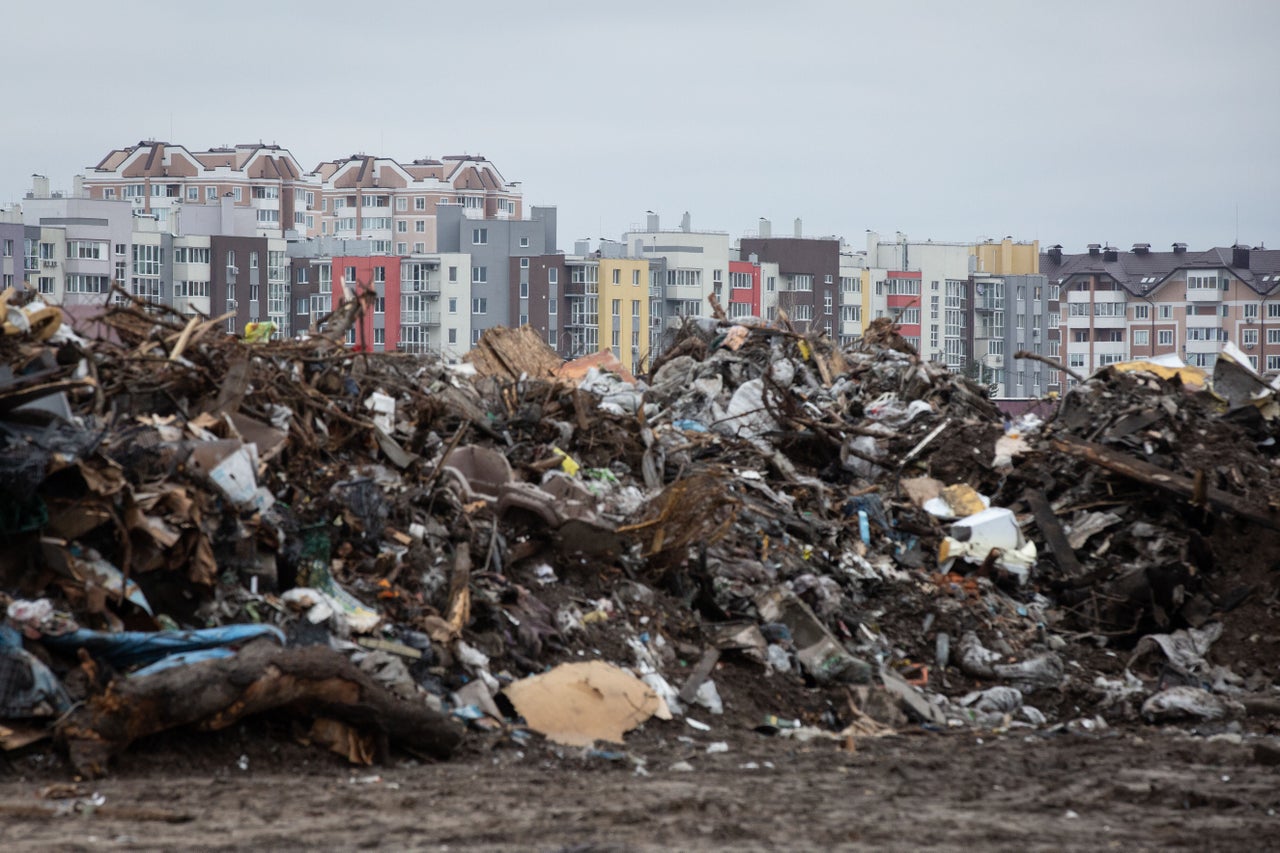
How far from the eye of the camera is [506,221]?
268ft

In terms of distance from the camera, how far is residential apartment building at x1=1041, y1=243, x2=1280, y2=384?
89938 millimetres

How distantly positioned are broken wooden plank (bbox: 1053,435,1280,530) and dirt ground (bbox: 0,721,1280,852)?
3288 millimetres

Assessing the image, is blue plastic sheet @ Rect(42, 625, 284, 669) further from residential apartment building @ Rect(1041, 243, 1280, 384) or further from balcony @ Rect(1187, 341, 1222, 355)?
balcony @ Rect(1187, 341, 1222, 355)

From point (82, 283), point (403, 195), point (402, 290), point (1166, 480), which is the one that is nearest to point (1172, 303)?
point (402, 290)

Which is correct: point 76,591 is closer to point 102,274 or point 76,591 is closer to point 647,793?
point 647,793

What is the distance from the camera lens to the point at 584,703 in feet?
24.9

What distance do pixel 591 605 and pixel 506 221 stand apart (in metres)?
74.3

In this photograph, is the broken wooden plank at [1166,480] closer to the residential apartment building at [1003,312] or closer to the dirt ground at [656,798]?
the dirt ground at [656,798]

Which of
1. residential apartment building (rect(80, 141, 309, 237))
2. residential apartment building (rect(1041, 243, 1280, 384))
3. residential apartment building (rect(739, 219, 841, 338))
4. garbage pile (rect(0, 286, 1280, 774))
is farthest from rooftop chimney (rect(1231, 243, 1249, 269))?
garbage pile (rect(0, 286, 1280, 774))

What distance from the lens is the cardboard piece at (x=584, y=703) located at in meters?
7.45

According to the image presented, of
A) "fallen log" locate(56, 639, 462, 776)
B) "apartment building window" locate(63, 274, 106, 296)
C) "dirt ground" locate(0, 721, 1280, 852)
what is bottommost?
"dirt ground" locate(0, 721, 1280, 852)

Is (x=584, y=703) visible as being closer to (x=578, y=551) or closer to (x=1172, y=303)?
(x=578, y=551)

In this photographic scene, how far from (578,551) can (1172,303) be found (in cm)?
8912

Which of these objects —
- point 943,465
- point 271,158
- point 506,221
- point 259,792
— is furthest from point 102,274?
point 259,792
